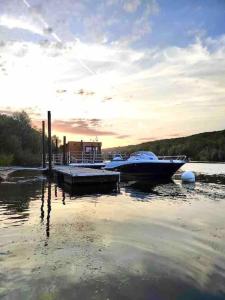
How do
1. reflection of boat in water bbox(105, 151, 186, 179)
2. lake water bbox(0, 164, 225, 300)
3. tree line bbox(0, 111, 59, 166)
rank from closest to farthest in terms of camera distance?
lake water bbox(0, 164, 225, 300), reflection of boat in water bbox(105, 151, 186, 179), tree line bbox(0, 111, 59, 166)

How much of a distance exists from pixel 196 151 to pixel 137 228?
450 ft

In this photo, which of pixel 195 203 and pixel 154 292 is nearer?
pixel 154 292

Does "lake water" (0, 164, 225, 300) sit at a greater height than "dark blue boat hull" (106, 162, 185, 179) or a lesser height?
lesser

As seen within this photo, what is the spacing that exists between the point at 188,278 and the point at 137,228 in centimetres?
563

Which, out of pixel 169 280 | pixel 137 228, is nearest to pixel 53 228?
pixel 137 228

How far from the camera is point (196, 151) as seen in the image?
147250mm

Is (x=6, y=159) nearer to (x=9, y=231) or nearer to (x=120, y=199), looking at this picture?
(x=120, y=199)

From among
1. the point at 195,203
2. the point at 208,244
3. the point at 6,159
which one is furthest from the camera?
the point at 6,159

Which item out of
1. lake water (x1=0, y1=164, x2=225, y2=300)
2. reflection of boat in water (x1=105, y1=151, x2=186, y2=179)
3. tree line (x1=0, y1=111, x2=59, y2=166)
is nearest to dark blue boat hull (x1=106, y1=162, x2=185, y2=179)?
reflection of boat in water (x1=105, y1=151, x2=186, y2=179)

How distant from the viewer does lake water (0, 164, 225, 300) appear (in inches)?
304

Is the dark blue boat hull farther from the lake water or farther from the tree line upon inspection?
the tree line

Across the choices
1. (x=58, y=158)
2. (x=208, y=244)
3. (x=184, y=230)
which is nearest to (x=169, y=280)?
(x=208, y=244)

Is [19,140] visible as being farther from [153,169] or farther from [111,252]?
[111,252]

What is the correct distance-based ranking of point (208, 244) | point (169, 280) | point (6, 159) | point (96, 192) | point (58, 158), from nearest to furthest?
point (169, 280)
point (208, 244)
point (96, 192)
point (58, 158)
point (6, 159)
